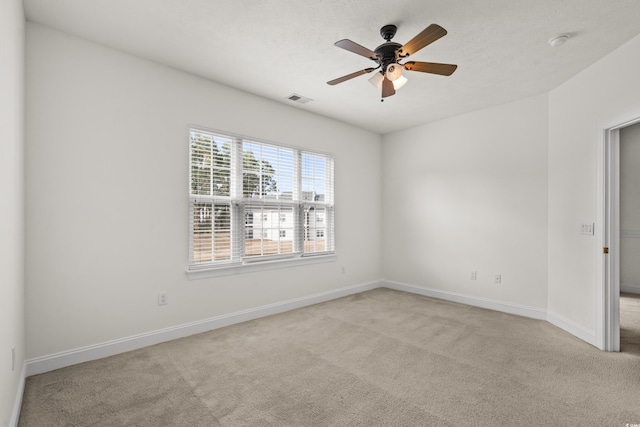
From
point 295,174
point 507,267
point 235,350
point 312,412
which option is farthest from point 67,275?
point 507,267

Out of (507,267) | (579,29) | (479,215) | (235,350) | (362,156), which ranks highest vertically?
(579,29)

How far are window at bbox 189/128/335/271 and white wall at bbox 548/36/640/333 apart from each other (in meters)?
2.92

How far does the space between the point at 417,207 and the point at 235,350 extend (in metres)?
3.62

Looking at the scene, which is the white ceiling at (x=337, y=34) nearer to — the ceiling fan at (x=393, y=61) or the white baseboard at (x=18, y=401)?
the ceiling fan at (x=393, y=61)

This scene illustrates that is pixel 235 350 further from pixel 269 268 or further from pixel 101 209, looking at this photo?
pixel 101 209

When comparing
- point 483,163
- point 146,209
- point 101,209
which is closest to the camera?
point 101,209

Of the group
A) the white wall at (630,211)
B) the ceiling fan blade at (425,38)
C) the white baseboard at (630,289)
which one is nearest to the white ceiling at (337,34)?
the ceiling fan blade at (425,38)

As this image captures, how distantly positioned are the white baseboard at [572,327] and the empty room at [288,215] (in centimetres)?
2

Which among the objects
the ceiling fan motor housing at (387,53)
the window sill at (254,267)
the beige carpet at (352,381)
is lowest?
the beige carpet at (352,381)

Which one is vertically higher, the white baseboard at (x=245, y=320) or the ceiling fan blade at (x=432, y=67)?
the ceiling fan blade at (x=432, y=67)

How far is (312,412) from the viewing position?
6.67 feet

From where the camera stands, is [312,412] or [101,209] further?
[101,209]

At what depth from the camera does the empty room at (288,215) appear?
2180mm

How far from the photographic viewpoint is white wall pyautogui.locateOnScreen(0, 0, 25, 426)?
163 centimetres
